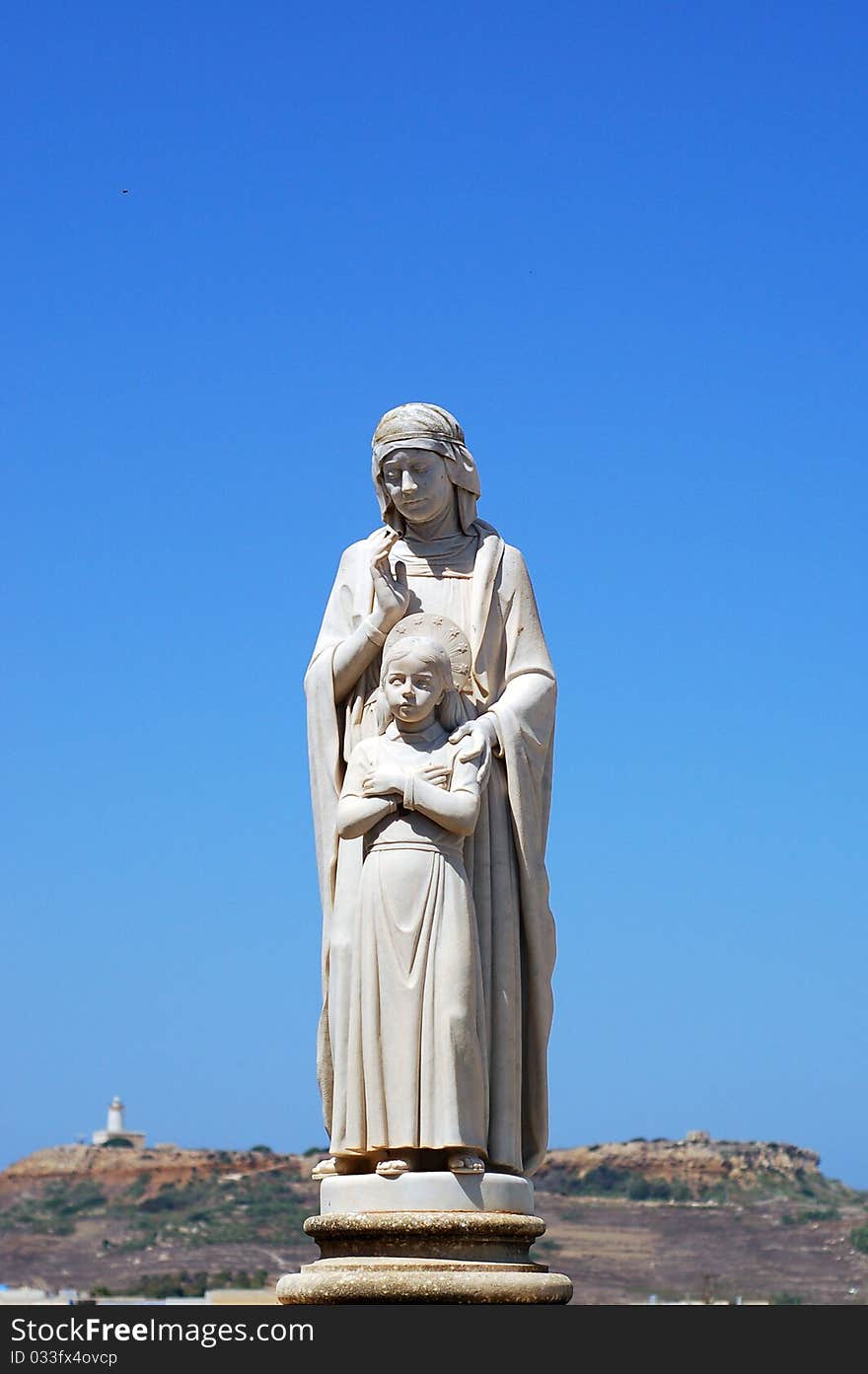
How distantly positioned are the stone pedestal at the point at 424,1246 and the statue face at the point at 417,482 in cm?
394

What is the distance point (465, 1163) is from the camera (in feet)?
39.3

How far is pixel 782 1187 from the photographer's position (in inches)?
3009

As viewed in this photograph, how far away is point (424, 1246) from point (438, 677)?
3.11m

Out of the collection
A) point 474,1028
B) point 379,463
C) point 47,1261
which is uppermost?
point 47,1261

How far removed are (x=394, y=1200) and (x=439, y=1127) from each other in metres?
0.46

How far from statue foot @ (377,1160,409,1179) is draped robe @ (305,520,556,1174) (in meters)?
0.44

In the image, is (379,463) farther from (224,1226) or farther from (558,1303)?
(224,1226)

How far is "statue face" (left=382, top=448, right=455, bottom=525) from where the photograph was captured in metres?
13.2

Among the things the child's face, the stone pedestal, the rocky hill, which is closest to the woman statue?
the stone pedestal

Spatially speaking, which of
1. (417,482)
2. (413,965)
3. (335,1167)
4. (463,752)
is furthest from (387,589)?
(335,1167)

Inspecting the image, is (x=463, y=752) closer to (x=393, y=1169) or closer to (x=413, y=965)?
(x=413, y=965)
